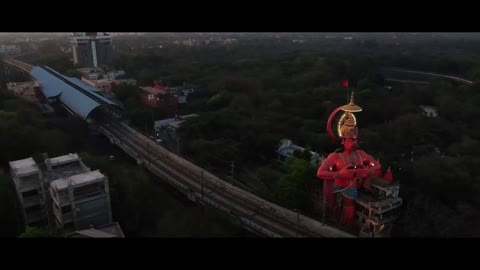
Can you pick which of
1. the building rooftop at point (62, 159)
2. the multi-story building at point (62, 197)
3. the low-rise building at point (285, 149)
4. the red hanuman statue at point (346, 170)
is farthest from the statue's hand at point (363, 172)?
the building rooftop at point (62, 159)

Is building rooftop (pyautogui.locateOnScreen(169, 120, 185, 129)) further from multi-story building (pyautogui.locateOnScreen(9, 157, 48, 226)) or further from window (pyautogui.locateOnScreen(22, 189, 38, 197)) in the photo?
window (pyautogui.locateOnScreen(22, 189, 38, 197))


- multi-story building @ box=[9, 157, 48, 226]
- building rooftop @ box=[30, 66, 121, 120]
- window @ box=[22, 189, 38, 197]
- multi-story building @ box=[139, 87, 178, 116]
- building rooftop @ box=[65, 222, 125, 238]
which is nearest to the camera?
building rooftop @ box=[65, 222, 125, 238]

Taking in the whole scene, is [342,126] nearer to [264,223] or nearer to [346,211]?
[346,211]

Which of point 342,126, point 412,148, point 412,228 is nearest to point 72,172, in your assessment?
point 342,126

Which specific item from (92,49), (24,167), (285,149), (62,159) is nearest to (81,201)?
(24,167)

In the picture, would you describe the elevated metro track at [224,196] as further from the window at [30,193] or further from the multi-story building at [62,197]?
the window at [30,193]

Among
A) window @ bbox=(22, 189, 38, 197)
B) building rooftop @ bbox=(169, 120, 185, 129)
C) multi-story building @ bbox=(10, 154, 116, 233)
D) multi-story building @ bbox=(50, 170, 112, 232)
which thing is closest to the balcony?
multi-story building @ bbox=(10, 154, 116, 233)
